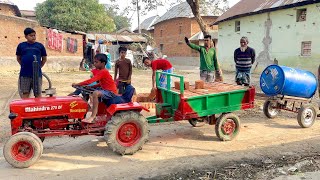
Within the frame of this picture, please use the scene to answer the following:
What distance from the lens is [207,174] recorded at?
4578 millimetres

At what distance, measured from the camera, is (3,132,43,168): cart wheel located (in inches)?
186

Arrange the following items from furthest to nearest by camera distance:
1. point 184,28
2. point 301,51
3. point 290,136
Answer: point 184,28 < point 301,51 < point 290,136

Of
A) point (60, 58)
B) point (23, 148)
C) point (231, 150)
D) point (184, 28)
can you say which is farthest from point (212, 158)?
point (184, 28)

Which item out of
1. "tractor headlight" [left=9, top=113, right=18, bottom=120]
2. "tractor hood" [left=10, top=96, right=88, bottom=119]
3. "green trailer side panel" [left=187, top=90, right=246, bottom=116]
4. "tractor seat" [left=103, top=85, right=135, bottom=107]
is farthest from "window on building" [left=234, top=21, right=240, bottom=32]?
"tractor headlight" [left=9, top=113, right=18, bottom=120]

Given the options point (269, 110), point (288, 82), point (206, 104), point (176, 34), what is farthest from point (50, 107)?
point (176, 34)

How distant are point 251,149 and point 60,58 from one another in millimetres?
19366

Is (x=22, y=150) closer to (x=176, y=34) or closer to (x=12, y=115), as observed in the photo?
(x=12, y=115)

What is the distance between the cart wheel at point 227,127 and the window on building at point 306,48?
13.7 meters

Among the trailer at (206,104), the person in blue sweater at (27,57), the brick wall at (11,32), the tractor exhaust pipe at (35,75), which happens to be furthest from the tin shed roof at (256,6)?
the tractor exhaust pipe at (35,75)

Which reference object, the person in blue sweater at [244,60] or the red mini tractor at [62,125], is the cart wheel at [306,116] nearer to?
the person in blue sweater at [244,60]

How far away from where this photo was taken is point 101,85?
5449 millimetres

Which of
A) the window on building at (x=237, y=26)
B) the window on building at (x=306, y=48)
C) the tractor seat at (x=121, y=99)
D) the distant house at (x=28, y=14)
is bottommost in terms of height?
the tractor seat at (x=121, y=99)

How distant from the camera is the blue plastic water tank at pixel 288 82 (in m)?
7.22

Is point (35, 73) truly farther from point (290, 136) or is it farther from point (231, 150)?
point (290, 136)
